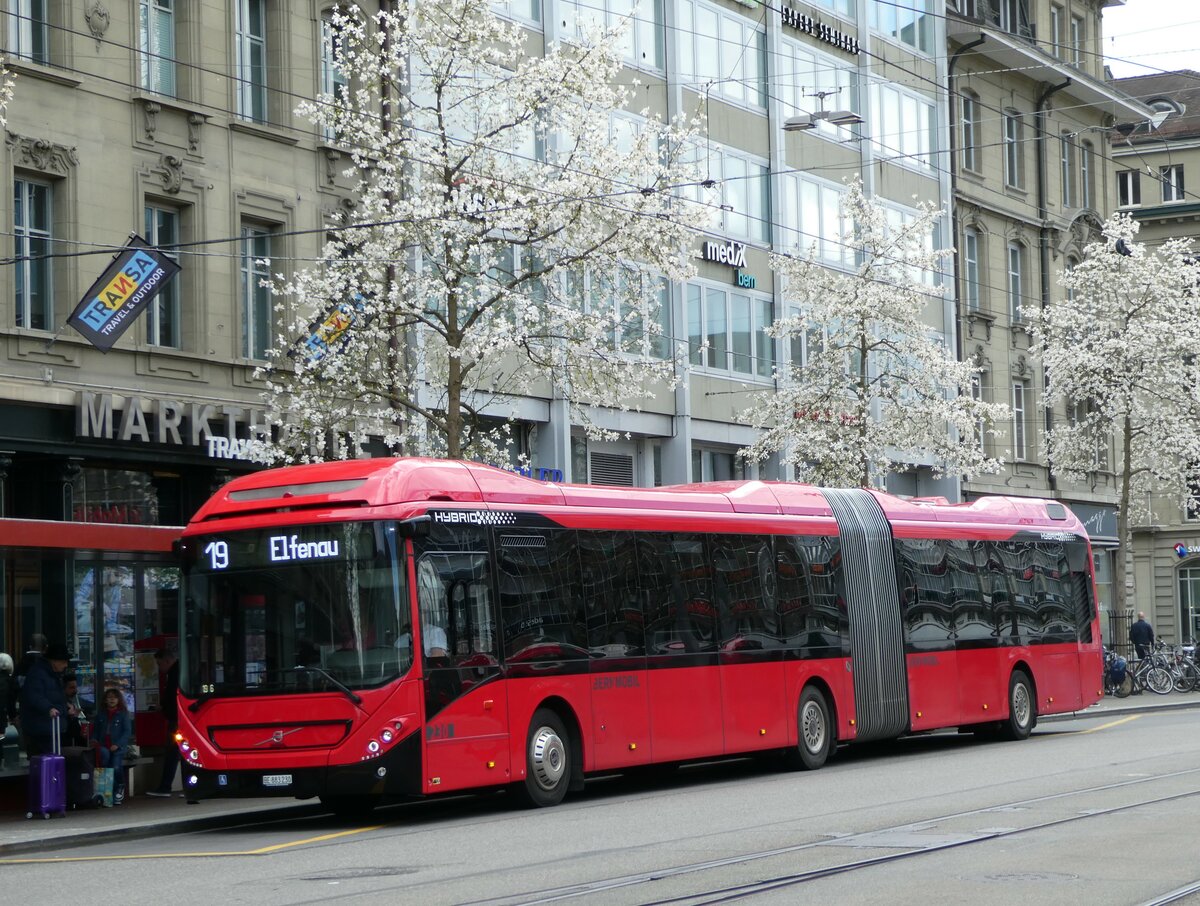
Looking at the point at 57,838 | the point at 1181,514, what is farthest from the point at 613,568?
the point at 1181,514

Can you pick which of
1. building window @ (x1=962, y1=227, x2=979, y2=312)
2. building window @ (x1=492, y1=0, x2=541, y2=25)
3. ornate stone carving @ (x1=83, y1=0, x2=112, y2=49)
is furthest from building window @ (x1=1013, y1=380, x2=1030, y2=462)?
ornate stone carving @ (x1=83, y1=0, x2=112, y2=49)

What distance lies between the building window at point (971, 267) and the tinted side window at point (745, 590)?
29.1 m

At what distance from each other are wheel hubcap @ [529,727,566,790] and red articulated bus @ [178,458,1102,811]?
23 mm

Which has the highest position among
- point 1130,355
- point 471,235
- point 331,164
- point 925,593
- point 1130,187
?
point 1130,187

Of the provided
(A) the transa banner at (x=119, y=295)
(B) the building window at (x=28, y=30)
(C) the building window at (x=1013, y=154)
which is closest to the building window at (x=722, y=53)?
(C) the building window at (x=1013, y=154)

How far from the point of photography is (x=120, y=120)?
2609cm

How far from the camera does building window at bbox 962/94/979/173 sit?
50406 mm

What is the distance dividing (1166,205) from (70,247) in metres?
52.4

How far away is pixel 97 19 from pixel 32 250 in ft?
11.1

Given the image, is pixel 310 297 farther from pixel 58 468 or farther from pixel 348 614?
pixel 348 614

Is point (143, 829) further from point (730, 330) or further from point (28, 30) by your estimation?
point (730, 330)

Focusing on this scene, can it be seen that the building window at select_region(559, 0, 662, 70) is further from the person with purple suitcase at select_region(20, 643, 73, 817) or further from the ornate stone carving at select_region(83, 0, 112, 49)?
the person with purple suitcase at select_region(20, 643, 73, 817)

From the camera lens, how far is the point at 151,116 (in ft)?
86.9

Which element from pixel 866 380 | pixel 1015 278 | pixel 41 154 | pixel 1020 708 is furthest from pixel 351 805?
pixel 1015 278
